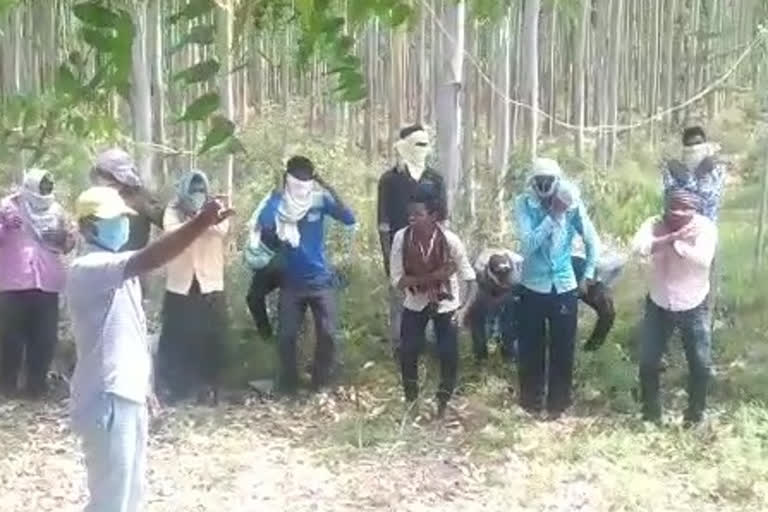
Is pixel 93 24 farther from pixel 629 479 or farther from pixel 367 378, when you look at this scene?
pixel 367 378

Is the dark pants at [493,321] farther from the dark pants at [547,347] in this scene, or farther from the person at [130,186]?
the person at [130,186]

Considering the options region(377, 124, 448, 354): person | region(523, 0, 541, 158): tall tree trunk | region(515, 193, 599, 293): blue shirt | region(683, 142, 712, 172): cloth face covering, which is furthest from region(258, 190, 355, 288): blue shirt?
region(523, 0, 541, 158): tall tree trunk

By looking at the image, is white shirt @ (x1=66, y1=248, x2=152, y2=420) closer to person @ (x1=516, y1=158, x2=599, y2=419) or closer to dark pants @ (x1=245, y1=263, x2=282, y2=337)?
person @ (x1=516, y1=158, x2=599, y2=419)

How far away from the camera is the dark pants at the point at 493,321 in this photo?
5.87m

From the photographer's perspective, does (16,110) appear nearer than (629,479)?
Yes

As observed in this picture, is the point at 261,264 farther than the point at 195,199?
Yes

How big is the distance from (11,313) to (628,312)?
2.83 m

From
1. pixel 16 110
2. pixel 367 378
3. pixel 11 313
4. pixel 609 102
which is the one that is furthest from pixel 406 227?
pixel 609 102

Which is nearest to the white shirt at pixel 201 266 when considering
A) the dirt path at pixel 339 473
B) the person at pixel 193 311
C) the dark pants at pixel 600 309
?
the person at pixel 193 311

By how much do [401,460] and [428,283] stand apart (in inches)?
28.6

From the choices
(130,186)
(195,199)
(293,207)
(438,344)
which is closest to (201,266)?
(195,199)

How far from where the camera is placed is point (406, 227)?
219 inches

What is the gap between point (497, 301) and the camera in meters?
5.89

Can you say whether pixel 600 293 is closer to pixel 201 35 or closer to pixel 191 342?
pixel 191 342
